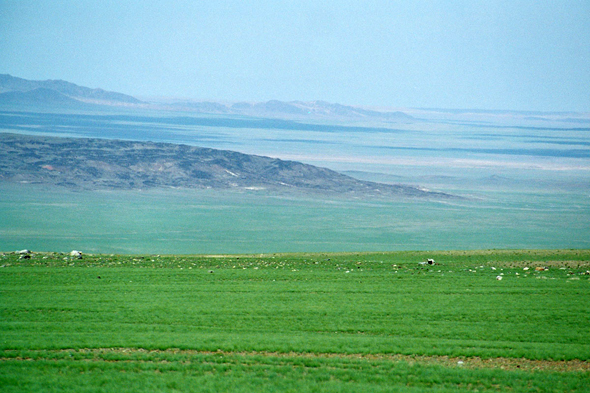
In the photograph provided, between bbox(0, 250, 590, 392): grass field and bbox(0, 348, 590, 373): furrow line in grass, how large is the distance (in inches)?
1.6

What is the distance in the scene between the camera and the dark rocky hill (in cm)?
7281

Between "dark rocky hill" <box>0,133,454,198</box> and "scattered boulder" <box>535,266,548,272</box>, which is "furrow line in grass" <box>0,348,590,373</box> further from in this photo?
"dark rocky hill" <box>0,133,454,198</box>

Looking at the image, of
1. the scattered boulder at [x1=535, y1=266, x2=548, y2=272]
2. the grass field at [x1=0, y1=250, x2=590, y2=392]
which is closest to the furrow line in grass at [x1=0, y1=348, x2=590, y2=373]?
the grass field at [x1=0, y1=250, x2=590, y2=392]

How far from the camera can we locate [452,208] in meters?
64.6

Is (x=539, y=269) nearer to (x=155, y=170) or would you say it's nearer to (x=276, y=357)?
(x=276, y=357)

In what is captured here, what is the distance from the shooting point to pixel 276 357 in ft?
42.0

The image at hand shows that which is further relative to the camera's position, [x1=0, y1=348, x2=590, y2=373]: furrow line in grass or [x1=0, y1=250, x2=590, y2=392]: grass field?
[x1=0, y1=348, x2=590, y2=373]: furrow line in grass

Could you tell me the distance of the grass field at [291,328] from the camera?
38.5 ft

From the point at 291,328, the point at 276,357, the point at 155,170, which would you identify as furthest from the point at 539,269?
the point at 155,170

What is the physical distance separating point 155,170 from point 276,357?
223 feet

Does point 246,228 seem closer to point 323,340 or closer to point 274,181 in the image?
point 274,181

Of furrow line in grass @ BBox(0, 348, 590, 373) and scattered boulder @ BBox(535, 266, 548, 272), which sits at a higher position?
scattered boulder @ BBox(535, 266, 548, 272)

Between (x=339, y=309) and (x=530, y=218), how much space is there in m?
46.4

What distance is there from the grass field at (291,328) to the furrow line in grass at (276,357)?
0.04 meters
